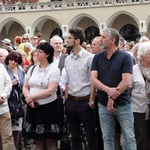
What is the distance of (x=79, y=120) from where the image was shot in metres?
5.45

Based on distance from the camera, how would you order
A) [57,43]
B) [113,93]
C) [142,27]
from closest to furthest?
[113,93]
[57,43]
[142,27]

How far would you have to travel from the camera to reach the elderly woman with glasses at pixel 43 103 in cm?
534

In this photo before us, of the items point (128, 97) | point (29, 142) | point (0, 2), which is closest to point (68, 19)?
point (0, 2)

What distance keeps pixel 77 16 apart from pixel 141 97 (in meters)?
24.2

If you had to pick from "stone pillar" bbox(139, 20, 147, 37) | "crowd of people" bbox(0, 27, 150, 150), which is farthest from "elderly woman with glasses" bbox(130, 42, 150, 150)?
"stone pillar" bbox(139, 20, 147, 37)

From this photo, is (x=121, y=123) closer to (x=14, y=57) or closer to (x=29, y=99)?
(x=29, y=99)

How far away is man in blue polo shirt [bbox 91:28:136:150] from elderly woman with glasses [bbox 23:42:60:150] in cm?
78

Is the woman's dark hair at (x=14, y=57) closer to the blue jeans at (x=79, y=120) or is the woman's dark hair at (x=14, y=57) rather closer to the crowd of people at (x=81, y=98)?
the crowd of people at (x=81, y=98)

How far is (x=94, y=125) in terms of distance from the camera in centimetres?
535

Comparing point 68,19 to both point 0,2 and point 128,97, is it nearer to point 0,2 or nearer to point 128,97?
point 0,2

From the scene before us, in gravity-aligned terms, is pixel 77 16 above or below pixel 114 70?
above

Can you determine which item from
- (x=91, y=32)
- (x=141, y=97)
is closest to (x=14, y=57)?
(x=141, y=97)

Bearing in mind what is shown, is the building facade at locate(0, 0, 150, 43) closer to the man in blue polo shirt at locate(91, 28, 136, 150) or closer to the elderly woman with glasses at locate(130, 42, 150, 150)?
the elderly woman with glasses at locate(130, 42, 150, 150)

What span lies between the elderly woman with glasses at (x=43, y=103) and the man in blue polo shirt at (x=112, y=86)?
78 centimetres
